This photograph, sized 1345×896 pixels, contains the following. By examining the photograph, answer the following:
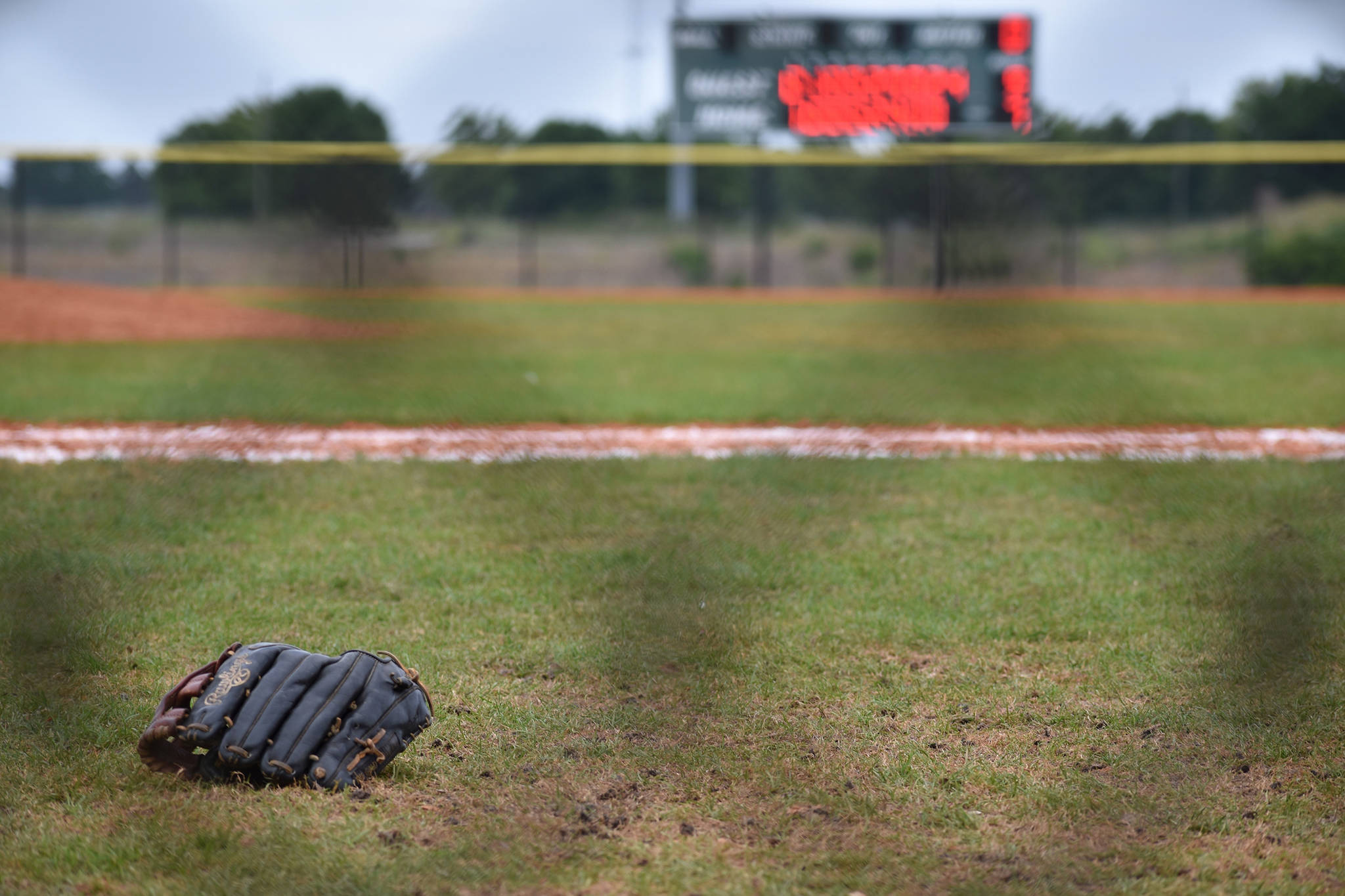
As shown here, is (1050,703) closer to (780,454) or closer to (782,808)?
(782,808)

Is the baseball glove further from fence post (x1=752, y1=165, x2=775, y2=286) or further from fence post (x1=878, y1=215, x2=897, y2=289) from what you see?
fence post (x1=752, y1=165, x2=775, y2=286)

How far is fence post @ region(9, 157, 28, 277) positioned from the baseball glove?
1062 centimetres

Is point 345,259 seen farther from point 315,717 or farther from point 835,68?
point 835,68

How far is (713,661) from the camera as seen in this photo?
2.08 metres

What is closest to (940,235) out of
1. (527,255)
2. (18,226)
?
(18,226)

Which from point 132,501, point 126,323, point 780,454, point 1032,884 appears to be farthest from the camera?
point 126,323

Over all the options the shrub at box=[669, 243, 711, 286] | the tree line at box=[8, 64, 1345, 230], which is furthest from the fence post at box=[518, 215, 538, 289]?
the tree line at box=[8, 64, 1345, 230]

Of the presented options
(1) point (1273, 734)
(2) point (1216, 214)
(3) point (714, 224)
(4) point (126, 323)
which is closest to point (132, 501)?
(1) point (1273, 734)

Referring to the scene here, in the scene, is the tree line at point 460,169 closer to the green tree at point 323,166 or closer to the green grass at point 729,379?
the green tree at point 323,166

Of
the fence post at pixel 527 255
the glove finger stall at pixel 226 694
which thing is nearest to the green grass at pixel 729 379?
the glove finger stall at pixel 226 694

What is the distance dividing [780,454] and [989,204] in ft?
7.59

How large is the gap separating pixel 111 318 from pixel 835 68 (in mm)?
6727

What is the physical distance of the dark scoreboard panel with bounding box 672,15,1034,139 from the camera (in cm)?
1111

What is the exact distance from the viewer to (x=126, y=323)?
7.99 metres
